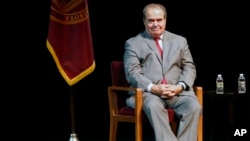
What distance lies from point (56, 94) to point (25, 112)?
1.14 ft

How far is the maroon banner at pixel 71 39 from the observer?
6.26 meters

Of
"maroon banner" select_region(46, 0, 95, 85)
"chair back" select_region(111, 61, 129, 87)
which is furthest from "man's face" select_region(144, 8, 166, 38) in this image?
"maroon banner" select_region(46, 0, 95, 85)

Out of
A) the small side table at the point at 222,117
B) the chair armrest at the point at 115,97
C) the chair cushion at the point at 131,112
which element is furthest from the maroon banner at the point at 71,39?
the small side table at the point at 222,117

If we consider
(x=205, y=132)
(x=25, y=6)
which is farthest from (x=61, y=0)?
(x=205, y=132)

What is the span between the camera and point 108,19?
6.98 meters

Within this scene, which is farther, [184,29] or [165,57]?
[184,29]

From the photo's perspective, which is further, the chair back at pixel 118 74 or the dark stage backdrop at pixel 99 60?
the dark stage backdrop at pixel 99 60

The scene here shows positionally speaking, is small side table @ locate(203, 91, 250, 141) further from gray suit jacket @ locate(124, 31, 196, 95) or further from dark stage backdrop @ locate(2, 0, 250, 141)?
Answer: gray suit jacket @ locate(124, 31, 196, 95)

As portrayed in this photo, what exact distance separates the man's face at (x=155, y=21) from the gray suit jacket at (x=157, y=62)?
4.2 inches

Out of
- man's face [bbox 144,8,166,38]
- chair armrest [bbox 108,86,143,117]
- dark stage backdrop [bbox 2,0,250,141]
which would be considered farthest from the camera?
dark stage backdrop [bbox 2,0,250,141]

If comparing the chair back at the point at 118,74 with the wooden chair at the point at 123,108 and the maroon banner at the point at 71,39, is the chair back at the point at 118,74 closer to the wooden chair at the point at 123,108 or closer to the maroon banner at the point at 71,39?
the wooden chair at the point at 123,108

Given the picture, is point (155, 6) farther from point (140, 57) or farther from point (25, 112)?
point (25, 112)

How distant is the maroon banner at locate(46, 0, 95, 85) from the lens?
20.5 ft

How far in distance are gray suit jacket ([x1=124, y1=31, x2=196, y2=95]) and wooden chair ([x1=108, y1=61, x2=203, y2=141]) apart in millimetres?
137
